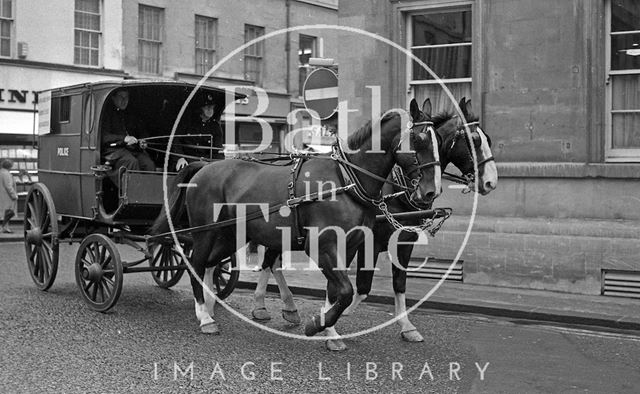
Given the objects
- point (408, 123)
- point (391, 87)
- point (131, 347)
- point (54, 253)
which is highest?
point (391, 87)

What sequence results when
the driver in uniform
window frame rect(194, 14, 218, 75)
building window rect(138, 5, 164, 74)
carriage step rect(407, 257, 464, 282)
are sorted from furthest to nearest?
window frame rect(194, 14, 218, 75)
building window rect(138, 5, 164, 74)
carriage step rect(407, 257, 464, 282)
the driver in uniform

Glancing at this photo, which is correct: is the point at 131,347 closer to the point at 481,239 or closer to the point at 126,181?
the point at 126,181

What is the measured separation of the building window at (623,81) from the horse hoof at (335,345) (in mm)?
5564

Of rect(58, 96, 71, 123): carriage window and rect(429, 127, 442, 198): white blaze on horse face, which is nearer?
rect(429, 127, 442, 198): white blaze on horse face

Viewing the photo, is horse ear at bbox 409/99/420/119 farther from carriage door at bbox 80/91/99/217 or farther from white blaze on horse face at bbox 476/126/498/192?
carriage door at bbox 80/91/99/217

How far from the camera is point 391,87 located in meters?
12.6

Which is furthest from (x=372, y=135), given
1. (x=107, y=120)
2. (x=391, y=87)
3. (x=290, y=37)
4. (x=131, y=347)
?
(x=290, y=37)

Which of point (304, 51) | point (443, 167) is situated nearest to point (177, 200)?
point (443, 167)

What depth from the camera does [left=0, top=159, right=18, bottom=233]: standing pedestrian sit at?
61.4 ft

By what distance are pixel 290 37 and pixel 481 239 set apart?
2074 cm

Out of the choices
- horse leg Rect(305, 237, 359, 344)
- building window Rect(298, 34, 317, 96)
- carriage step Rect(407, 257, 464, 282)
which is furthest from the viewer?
building window Rect(298, 34, 317, 96)

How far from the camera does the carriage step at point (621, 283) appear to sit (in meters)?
10.2

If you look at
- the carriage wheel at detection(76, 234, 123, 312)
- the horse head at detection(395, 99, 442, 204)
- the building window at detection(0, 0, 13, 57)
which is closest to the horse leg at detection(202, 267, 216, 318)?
the carriage wheel at detection(76, 234, 123, 312)

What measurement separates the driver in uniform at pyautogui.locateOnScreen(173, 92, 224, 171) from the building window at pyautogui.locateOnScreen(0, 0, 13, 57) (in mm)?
15894
